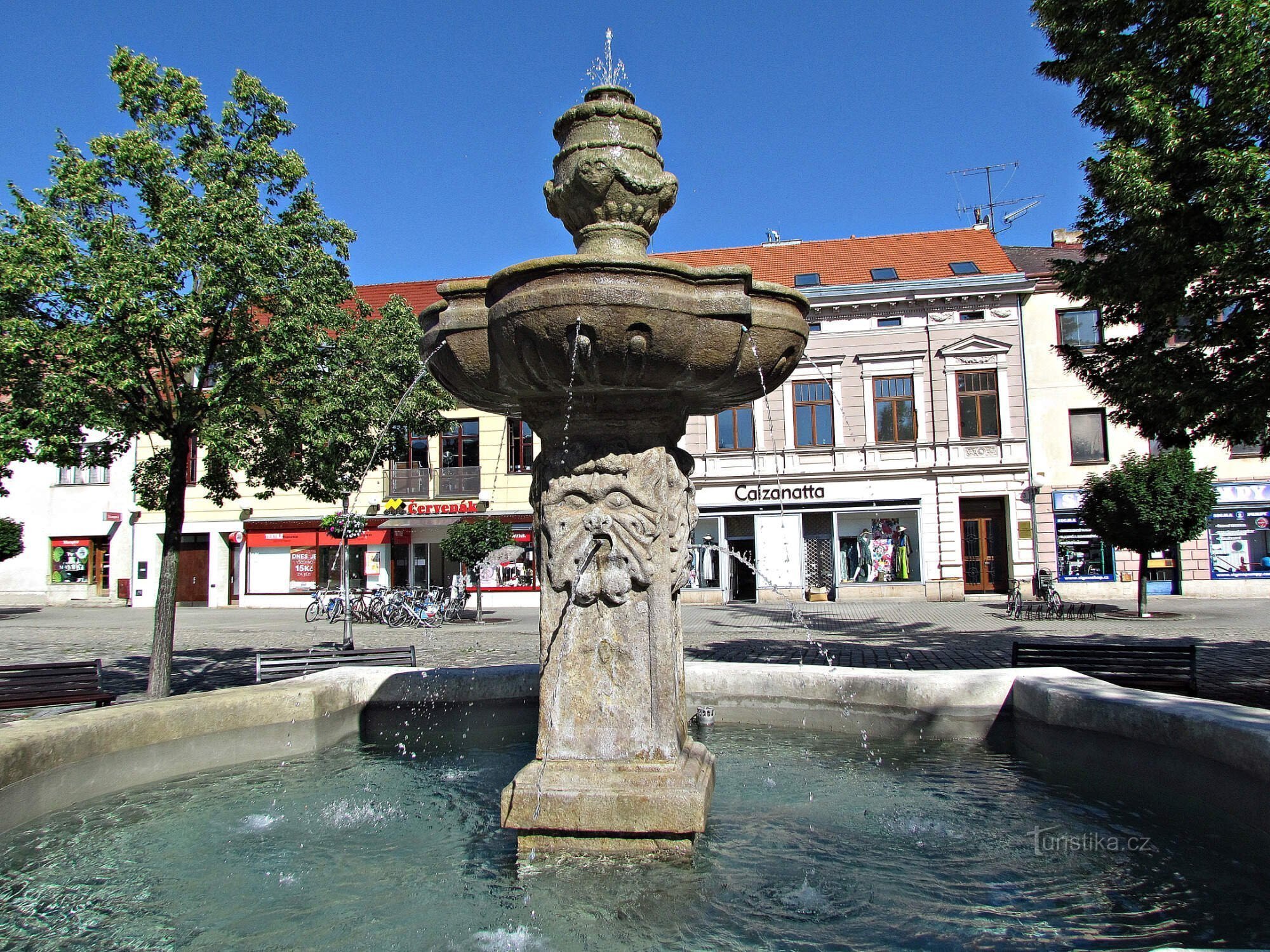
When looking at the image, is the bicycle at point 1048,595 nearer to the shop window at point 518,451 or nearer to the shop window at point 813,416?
the shop window at point 813,416

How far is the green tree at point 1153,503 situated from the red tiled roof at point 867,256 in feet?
33.1

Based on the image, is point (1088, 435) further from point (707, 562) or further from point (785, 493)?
point (707, 562)

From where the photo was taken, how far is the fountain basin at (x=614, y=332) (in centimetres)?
342

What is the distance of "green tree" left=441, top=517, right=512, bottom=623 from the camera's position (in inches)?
808

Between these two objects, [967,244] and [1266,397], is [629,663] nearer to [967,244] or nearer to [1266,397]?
[1266,397]

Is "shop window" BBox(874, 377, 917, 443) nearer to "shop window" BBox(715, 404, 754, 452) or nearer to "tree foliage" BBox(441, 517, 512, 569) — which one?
"shop window" BBox(715, 404, 754, 452)

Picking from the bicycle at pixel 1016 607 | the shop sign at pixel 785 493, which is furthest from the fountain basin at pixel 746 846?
the shop sign at pixel 785 493

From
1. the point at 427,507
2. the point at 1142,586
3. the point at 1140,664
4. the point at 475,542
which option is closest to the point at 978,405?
the point at 1142,586

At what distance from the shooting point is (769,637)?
1455cm

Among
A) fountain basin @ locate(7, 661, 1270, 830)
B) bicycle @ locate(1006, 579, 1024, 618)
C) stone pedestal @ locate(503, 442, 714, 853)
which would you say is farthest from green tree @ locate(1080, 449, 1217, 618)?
stone pedestal @ locate(503, 442, 714, 853)

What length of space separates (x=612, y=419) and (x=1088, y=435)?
2412 centimetres

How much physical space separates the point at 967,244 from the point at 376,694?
87.9 feet

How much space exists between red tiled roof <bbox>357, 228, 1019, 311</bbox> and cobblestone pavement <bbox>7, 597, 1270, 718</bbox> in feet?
33.4

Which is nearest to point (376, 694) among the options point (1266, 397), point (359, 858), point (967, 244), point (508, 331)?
point (359, 858)
